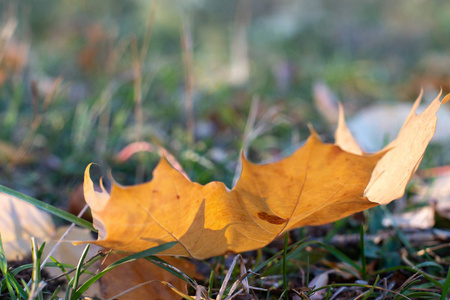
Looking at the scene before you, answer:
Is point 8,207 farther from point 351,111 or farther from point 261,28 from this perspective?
point 261,28

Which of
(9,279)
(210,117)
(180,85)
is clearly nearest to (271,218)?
(9,279)

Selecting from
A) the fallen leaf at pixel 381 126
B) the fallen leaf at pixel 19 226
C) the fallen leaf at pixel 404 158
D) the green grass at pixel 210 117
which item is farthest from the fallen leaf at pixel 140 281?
the fallen leaf at pixel 381 126

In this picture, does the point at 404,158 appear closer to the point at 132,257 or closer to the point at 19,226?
the point at 132,257

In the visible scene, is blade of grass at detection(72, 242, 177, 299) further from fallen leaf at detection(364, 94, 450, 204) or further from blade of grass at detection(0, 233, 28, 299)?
fallen leaf at detection(364, 94, 450, 204)

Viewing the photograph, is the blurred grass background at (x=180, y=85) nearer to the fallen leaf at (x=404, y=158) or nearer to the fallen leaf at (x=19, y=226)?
the fallen leaf at (x=19, y=226)

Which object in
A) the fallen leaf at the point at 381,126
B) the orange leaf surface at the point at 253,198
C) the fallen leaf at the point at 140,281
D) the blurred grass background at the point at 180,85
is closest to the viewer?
the orange leaf surface at the point at 253,198

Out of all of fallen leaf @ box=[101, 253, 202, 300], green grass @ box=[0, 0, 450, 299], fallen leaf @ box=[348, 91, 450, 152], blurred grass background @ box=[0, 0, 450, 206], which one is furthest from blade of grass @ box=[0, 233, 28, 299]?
fallen leaf @ box=[348, 91, 450, 152]
